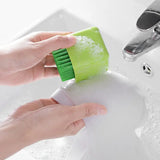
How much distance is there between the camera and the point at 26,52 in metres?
0.56

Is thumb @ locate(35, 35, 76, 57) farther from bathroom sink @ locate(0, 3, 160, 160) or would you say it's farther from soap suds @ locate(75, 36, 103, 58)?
bathroom sink @ locate(0, 3, 160, 160)

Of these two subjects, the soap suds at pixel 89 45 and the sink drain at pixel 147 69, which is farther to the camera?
the sink drain at pixel 147 69

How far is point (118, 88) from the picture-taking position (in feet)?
1.89

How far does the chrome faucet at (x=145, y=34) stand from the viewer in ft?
1.73

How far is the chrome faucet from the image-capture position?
20.7 inches

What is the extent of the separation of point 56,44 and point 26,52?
0.05 meters

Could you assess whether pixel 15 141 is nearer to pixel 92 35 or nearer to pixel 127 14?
pixel 92 35

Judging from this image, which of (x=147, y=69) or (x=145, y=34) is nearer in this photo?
(x=145, y=34)

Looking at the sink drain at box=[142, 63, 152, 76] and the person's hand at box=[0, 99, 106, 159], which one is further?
the sink drain at box=[142, 63, 152, 76]

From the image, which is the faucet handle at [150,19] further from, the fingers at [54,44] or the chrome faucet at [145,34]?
the fingers at [54,44]

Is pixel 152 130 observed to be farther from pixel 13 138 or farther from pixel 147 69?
pixel 13 138

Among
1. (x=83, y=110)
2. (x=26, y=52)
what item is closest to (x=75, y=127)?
(x=83, y=110)

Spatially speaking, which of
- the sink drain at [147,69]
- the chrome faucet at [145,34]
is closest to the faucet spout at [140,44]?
the chrome faucet at [145,34]

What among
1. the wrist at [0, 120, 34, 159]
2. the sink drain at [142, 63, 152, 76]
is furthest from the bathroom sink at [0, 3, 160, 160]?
the wrist at [0, 120, 34, 159]
